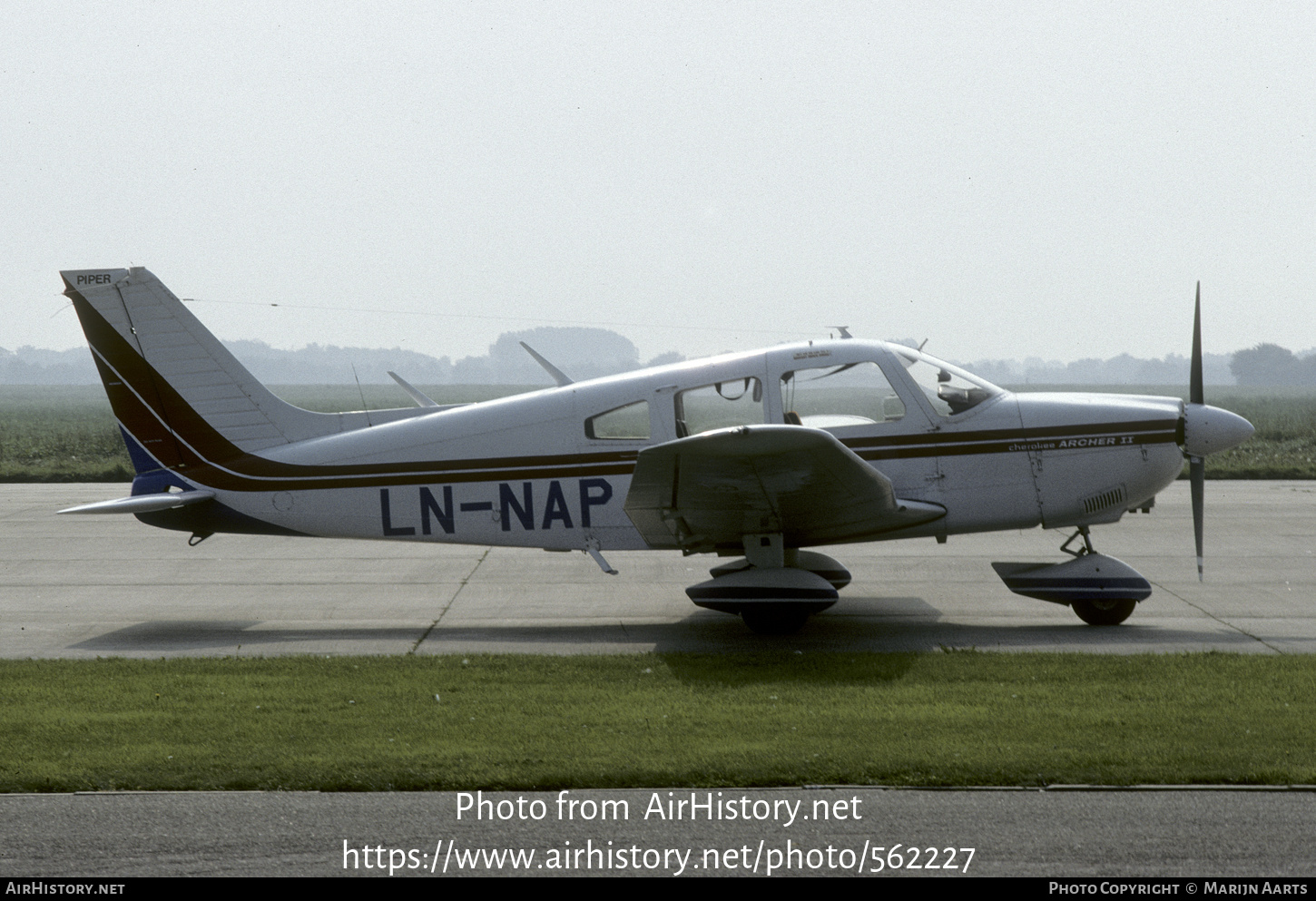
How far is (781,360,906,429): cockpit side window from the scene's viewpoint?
368 inches

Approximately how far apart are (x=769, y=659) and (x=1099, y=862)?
385 cm

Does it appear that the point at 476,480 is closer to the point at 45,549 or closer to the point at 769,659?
the point at 769,659

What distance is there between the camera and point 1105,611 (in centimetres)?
936

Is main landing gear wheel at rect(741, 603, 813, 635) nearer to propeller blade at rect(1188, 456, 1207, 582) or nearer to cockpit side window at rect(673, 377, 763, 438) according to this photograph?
cockpit side window at rect(673, 377, 763, 438)

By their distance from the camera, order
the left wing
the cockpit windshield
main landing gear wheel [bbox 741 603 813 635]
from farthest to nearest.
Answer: the cockpit windshield < main landing gear wheel [bbox 741 603 813 635] < the left wing

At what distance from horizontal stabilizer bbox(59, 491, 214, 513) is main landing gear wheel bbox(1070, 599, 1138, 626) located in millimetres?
7220

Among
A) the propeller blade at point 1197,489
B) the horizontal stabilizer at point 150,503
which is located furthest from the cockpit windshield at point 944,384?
the horizontal stabilizer at point 150,503

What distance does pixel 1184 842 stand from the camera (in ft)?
14.5

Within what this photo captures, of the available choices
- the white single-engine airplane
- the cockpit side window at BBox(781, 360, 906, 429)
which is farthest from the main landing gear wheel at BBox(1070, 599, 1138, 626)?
the cockpit side window at BBox(781, 360, 906, 429)

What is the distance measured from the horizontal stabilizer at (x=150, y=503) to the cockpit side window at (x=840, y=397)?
16.3ft

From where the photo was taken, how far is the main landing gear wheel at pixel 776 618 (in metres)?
9.00

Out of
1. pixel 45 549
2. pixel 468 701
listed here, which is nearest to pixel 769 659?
pixel 468 701

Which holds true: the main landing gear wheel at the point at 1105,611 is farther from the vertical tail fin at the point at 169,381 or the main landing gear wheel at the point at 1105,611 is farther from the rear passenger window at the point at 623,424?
the vertical tail fin at the point at 169,381

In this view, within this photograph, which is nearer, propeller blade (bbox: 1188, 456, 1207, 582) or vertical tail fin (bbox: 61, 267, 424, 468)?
propeller blade (bbox: 1188, 456, 1207, 582)
